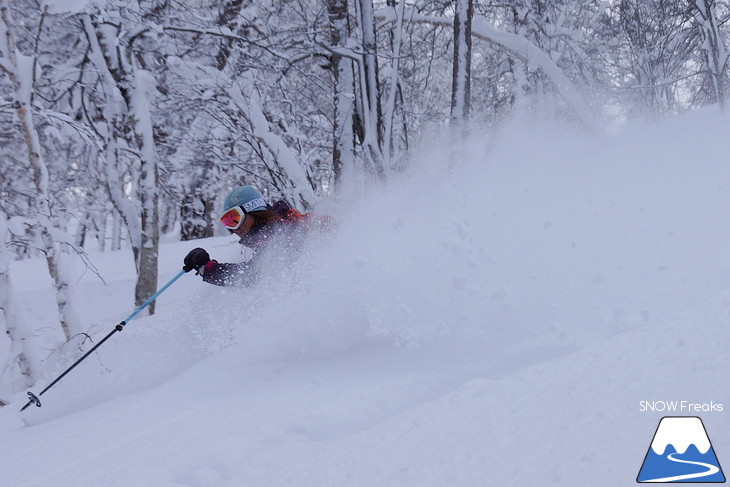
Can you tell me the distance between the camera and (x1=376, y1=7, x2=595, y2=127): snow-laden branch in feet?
27.3

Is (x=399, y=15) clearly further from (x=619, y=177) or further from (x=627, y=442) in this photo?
(x=627, y=442)

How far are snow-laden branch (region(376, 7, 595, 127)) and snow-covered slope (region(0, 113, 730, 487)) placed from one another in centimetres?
184

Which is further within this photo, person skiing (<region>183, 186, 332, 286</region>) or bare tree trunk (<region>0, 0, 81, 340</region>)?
bare tree trunk (<region>0, 0, 81, 340</region>)

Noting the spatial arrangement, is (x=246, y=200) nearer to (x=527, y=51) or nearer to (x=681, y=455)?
(x=681, y=455)

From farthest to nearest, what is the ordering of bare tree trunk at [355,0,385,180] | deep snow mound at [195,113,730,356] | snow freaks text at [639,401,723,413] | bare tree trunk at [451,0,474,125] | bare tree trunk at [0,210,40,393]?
bare tree trunk at [451,0,474,125] → bare tree trunk at [355,0,385,180] → bare tree trunk at [0,210,40,393] → deep snow mound at [195,113,730,356] → snow freaks text at [639,401,723,413]

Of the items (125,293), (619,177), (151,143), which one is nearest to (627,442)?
(619,177)

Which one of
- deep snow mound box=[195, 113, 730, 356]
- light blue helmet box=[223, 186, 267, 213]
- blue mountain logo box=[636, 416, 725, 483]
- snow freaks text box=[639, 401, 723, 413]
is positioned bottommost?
blue mountain logo box=[636, 416, 725, 483]

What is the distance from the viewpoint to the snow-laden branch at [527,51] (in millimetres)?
8328

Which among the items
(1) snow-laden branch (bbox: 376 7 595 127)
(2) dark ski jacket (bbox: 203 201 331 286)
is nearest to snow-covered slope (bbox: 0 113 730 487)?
(2) dark ski jacket (bbox: 203 201 331 286)

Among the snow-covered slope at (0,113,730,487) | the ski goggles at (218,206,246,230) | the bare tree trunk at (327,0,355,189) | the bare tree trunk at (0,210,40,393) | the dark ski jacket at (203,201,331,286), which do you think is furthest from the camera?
the bare tree trunk at (327,0,355,189)

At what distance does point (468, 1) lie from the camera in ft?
26.8

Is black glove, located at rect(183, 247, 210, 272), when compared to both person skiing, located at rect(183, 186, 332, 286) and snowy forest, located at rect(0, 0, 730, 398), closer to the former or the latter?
person skiing, located at rect(183, 186, 332, 286)

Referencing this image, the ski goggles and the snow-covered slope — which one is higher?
the ski goggles

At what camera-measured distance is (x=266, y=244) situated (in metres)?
5.29
